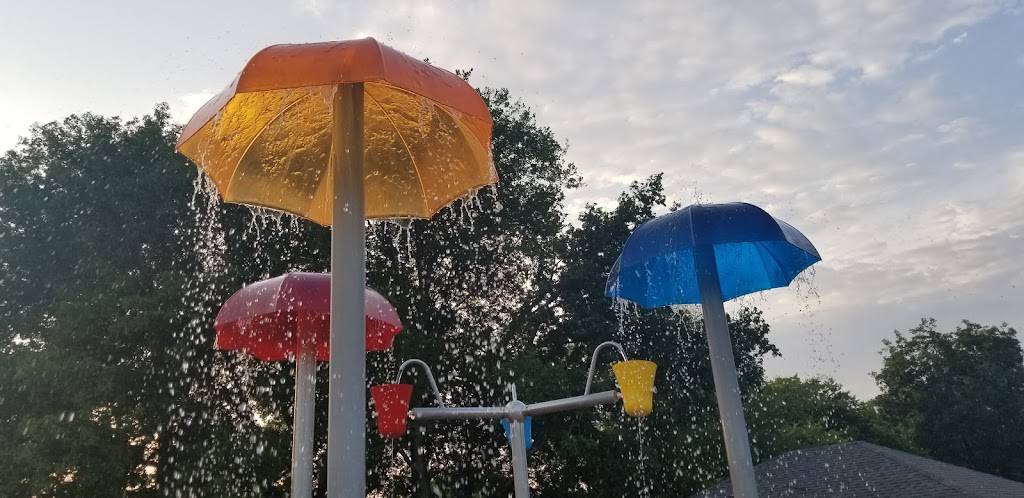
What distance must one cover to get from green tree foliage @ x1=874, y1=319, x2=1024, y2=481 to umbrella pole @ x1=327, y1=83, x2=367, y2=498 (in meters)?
37.0

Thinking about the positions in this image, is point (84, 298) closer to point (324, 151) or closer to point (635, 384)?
point (324, 151)

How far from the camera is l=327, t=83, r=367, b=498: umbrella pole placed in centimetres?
352

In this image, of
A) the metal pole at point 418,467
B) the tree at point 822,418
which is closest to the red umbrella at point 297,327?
the metal pole at point 418,467

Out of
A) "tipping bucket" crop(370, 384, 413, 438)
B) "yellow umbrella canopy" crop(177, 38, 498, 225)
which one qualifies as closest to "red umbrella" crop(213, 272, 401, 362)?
"tipping bucket" crop(370, 384, 413, 438)

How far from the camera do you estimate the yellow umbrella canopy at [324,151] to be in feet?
15.7

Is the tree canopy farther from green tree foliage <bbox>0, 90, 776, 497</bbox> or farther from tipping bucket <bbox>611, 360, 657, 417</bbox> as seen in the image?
tipping bucket <bbox>611, 360, 657, 417</bbox>

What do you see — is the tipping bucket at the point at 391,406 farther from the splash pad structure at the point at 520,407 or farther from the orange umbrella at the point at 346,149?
the orange umbrella at the point at 346,149

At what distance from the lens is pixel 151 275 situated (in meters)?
18.9

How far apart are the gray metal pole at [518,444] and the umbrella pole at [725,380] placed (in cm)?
275

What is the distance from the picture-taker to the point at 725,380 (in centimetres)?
573

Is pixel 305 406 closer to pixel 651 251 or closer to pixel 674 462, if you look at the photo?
pixel 651 251

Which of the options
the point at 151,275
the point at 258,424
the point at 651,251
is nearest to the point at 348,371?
the point at 651,251

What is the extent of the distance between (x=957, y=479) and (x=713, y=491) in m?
5.64

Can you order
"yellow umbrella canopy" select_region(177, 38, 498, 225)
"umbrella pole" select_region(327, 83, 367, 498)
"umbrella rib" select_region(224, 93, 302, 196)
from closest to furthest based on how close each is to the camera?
"umbrella pole" select_region(327, 83, 367, 498) < "yellow umbrella canopy" select_region(177, 38, 498, 225) < "umbrella rib" select_region(224, 93, 302, 196)
